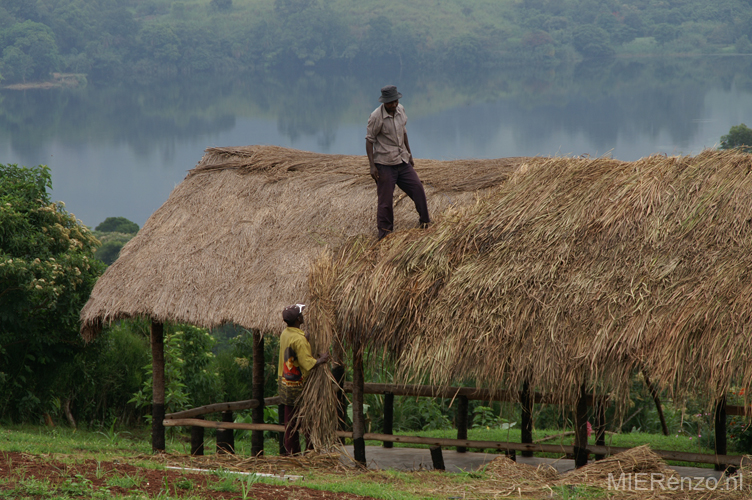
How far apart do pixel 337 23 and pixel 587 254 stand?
63.5 meters

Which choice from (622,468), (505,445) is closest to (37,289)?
(505,445)

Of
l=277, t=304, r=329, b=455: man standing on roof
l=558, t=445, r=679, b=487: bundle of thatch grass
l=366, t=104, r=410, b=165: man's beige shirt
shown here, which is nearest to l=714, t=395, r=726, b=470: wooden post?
l=558, t=445, r=679, b=487: bundle of thatch grass

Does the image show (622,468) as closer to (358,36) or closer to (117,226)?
(117,226)

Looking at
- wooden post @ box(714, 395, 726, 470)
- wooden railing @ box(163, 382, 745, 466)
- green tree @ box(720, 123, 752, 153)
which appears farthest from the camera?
green tree @ box(720, 123, 752, 153)

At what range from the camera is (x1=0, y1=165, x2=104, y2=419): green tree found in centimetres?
1045

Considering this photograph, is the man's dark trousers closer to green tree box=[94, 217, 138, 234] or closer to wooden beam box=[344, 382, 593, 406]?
wooden beam box=[344, 382, 593, 406]

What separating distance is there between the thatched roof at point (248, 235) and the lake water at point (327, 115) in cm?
5651

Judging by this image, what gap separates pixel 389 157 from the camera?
7703mm

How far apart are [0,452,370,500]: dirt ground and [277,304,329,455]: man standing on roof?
1449mm

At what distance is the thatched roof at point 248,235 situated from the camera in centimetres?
797

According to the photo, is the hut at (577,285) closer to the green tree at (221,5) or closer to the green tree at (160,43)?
the green tree at (160,43)

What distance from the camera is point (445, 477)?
23.0 feet

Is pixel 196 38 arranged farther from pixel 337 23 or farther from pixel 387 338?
pixel 387 338

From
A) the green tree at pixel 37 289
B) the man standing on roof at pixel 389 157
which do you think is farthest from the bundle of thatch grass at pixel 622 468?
the green tree at pixel 37 289
